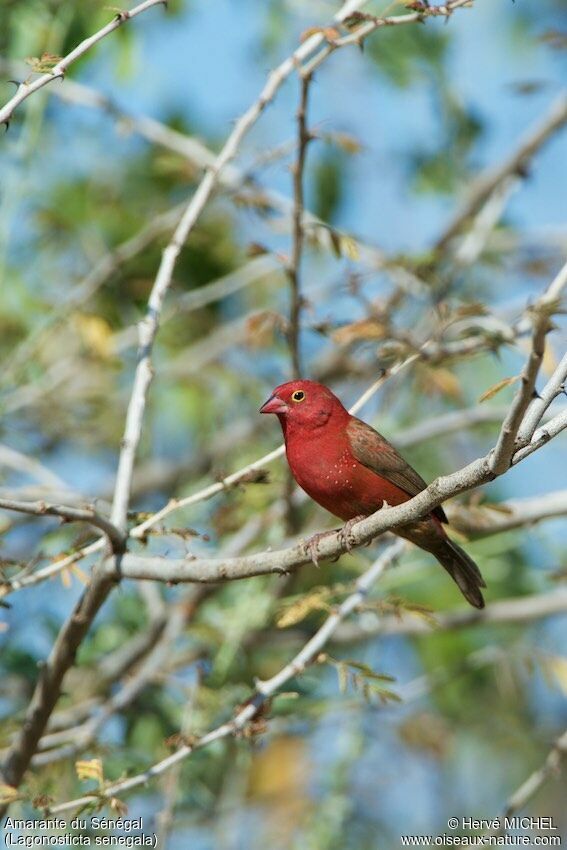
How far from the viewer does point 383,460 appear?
4.54m

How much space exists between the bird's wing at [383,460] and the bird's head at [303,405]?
0.14 meters

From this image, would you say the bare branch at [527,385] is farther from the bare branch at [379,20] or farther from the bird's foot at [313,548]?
the bare branch at [379,20]

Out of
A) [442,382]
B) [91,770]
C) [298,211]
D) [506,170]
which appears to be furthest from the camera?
[506,170]

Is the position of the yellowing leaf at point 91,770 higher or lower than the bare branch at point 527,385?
lower

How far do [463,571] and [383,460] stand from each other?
0.54m

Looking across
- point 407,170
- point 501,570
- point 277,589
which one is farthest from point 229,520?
point 407,170

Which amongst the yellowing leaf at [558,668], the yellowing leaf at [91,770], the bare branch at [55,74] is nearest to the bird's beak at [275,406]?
the yellowing leaf at [558,668]

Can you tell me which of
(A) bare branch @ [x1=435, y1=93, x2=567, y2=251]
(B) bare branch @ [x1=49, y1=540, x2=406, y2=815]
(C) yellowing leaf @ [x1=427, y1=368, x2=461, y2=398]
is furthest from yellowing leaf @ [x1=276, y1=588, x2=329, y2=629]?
(A) bare branch @ [x1=435, y1=93, x2=567, y2=251]

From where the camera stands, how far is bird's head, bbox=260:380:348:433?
4.68 meters

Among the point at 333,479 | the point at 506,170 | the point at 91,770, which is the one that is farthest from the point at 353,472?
the point at 506,170

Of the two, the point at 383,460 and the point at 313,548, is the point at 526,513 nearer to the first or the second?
the point at 383,460

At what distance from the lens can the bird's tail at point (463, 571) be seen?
4.51 m

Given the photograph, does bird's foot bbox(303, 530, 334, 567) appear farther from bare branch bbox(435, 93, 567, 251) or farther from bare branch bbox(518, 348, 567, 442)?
bare branch bbox(435, 93, 567, 251)

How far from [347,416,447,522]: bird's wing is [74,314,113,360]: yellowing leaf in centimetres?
182
